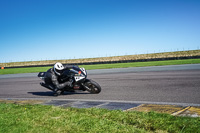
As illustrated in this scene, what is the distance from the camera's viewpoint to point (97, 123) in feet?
13.3

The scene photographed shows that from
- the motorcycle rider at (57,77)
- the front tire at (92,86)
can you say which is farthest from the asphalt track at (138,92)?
the motorcycle rider at (57,77)

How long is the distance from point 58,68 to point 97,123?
4727mm

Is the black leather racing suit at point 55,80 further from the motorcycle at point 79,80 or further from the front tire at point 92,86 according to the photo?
the front tire at point 92,86

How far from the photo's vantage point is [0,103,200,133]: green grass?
3.71 metres

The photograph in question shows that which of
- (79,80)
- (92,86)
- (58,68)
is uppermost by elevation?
(58,68)

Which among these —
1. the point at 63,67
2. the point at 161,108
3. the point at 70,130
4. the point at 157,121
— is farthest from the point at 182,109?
the point at 63,67

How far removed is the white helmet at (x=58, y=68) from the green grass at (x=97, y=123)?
3470 millimetres

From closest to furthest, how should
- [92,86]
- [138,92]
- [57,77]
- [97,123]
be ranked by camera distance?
[97,123], [138,92], [92,86], [57,77]

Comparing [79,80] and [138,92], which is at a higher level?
[79,80]

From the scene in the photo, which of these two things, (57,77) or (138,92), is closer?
(138,92)

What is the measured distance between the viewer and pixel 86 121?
4211 mm

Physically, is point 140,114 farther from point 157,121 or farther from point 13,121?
point 13,121

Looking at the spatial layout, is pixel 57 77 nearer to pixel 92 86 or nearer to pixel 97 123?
pixel 92 86

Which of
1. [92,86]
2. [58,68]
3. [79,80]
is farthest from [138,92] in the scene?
[58,68]
